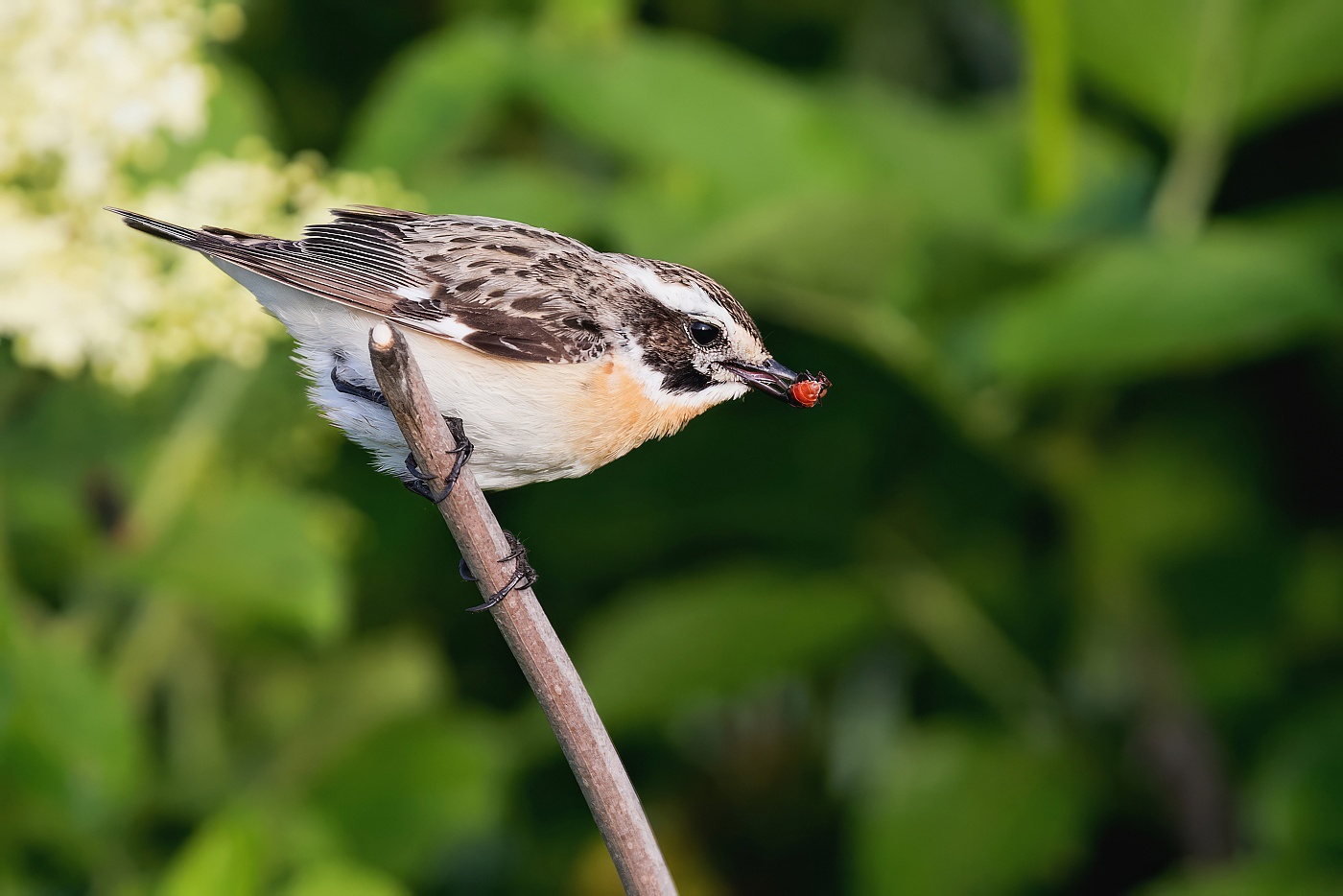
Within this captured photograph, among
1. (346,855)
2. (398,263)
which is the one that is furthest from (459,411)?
(346,855)

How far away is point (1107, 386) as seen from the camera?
3770mm

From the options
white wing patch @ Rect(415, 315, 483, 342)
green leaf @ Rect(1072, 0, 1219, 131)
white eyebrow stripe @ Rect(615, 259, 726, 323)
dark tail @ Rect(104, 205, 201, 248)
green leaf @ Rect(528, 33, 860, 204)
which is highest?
green leaf @ Rect(1072, 0, 1219, 131)

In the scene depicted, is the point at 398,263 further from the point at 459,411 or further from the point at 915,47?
the point at 915,47

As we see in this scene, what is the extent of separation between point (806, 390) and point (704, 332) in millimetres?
152

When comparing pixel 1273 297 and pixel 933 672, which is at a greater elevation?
pixel 1273 297

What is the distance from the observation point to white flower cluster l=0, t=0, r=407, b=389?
2379 mm

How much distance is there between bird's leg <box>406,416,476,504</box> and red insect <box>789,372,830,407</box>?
36 cm

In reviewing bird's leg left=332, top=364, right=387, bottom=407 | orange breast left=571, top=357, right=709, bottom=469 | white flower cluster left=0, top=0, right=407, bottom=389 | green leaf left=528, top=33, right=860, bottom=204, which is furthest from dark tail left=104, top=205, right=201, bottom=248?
green leaf left=528, top=33, right=860, bottom=204

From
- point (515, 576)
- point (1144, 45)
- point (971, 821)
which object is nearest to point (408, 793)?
point (971, 821)

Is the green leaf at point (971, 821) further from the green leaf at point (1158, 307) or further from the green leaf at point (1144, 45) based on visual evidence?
the green leaf at point (1144, 45)

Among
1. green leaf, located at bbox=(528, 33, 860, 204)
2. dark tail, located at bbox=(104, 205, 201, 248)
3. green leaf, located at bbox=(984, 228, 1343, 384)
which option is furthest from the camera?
green leaf, located at bbox=(528, 33, 860, 204)

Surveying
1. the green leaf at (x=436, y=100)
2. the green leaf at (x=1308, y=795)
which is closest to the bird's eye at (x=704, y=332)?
the green leaf at (x=436, y=100)

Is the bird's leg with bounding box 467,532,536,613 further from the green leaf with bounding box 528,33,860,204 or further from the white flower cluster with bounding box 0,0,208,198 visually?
the green leaf with bounding box 528,33,860,204

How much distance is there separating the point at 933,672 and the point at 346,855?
5.96 ft
